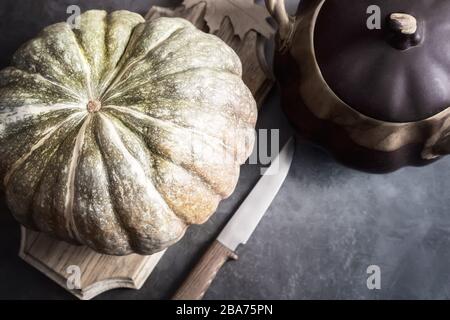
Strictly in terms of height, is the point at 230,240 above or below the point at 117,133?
below

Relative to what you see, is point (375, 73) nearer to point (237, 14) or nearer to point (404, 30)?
point (404, 30)

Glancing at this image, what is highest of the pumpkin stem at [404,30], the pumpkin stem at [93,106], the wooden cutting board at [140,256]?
the pumpkin stem at [404,30]

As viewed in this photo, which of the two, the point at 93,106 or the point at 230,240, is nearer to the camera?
the point at 93,106

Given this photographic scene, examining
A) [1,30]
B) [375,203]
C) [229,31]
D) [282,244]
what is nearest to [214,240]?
[282,244]

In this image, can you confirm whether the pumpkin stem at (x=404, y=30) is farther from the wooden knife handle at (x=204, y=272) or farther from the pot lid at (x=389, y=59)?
the wooden knife handle at (x=204, y=272)

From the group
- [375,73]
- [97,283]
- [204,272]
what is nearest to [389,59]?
[375,73]

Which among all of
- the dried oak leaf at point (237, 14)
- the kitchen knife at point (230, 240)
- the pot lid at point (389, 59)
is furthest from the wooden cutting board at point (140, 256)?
the pot lid at point (389, 59)
